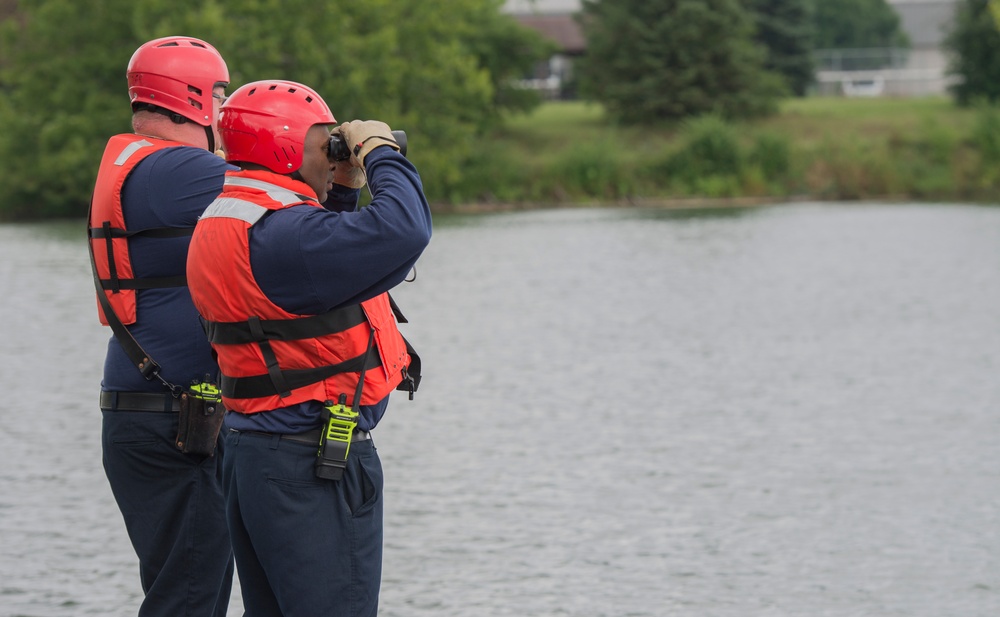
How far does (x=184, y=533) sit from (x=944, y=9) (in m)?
103

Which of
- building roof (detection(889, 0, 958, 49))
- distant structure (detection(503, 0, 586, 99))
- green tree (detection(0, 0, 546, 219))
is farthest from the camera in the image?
building roof (detection(889, 0, 958, 49))

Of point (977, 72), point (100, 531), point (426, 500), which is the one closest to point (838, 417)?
point (426, 500)

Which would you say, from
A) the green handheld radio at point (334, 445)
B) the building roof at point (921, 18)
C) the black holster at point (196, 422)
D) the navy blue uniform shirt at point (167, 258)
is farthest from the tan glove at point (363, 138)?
the building roof at point (921, 18)

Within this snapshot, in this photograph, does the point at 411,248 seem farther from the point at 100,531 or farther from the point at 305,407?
the point at 100,531

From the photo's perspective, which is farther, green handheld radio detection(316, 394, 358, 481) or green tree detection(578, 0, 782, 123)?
green tree detection(578, 0, 782, 123)

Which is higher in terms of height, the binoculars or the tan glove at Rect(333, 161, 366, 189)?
the binoculars

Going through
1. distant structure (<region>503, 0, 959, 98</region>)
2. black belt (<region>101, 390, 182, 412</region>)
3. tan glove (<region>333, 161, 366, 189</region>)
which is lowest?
distant structure (<region>503, 0, 959, 98</region>)

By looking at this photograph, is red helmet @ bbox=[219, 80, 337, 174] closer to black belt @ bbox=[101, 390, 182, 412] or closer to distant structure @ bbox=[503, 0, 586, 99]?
black belt @ bbox=[101, 390, 182, 412]

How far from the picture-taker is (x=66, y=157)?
4053 centimetres

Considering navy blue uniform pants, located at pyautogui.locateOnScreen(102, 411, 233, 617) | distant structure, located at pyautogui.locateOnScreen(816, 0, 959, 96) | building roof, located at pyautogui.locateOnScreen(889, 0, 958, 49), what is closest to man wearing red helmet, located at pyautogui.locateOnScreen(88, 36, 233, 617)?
navy blue uniform pants, located at pyautogui.locateOnScreen(102, 411, 233, 617)

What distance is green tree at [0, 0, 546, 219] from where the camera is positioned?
137 ft

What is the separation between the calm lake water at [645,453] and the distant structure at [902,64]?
4353 centimetres

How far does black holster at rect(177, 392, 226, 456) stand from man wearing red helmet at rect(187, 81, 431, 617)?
67 centimetres

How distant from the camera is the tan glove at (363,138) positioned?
3.80 meters
